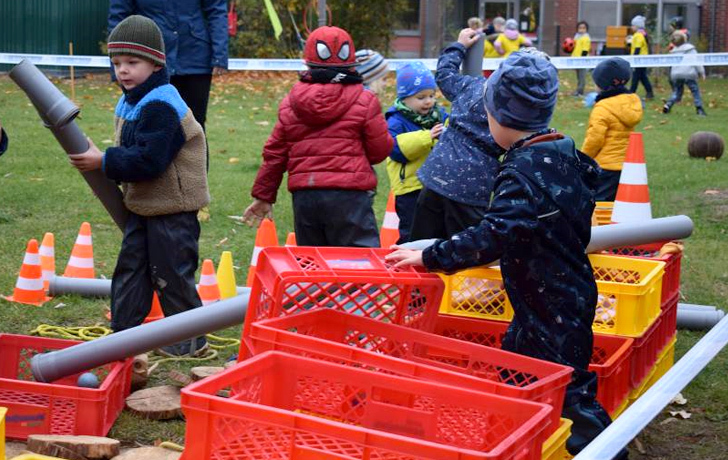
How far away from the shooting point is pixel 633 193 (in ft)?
22.9

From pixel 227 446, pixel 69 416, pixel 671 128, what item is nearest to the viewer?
pixel 227 446

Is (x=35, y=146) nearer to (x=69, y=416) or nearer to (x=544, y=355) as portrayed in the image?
(x=69, y=416)

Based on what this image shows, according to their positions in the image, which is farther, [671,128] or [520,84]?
[671,128]

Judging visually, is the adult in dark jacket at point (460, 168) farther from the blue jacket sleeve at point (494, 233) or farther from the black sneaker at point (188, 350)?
the blue jacket sleeve at point (494, 233)

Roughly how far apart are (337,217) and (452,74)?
0.99 meters

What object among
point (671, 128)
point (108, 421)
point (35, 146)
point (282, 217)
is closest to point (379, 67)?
point (282, 217)

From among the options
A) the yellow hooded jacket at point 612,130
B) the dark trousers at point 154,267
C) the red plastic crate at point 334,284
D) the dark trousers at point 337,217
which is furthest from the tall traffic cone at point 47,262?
the yellow hooded jacket at point 612,130

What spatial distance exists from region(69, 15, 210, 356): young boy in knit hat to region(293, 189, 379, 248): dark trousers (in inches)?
23.9

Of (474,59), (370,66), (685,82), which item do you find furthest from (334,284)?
(685,82)

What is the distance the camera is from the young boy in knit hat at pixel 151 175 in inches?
199

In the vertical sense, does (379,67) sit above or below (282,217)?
above

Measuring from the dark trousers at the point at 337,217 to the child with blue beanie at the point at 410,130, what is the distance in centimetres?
98

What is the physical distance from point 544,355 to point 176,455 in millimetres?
1340

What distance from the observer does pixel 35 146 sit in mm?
12992
